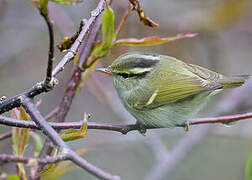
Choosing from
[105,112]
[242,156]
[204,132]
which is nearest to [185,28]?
[204,132]

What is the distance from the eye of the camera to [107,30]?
1.76m

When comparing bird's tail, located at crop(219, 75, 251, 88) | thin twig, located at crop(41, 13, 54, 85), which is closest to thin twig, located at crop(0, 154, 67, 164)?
thin twig, located at crop(41, 13, 54, 85)

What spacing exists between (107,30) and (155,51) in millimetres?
2684

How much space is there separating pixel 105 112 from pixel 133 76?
351cm

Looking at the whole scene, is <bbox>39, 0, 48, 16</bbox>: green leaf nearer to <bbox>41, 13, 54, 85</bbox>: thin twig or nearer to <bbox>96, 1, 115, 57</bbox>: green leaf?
<bbox>41, 13, 54, 85</bbox>: thin twig

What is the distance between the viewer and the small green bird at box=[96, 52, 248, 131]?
3262mm

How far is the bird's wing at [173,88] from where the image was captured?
133 inches

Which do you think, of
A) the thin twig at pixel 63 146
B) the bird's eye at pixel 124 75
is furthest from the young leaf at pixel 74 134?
the bird's eye at pixel 124 75

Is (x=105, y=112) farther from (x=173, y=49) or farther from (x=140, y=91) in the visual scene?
(x=140, y=91)

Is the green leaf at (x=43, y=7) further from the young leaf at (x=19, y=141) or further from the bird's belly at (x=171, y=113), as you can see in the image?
the bird's belly at (x=171, y=113)

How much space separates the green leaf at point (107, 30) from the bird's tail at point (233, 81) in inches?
67.2

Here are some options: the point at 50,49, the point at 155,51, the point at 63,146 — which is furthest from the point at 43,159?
the point at 155,51

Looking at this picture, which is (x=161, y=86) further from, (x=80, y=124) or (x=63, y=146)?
(x=63, y=146)

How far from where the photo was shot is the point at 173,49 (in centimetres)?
447
